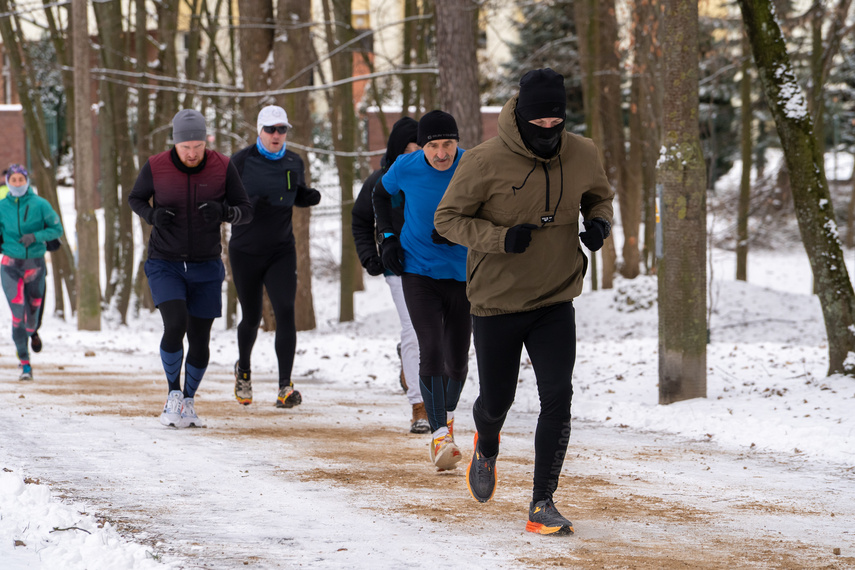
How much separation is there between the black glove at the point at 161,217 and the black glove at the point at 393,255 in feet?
5.73

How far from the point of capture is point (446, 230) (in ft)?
16.3

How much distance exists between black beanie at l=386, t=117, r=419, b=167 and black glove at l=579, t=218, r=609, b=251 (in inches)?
117

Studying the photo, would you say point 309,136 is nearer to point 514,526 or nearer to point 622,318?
point 622,318

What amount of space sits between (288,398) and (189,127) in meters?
2.55

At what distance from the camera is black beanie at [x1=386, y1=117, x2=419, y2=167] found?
759cm

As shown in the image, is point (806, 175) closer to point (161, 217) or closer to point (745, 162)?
point (161, 217)

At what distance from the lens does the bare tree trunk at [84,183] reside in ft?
60.7

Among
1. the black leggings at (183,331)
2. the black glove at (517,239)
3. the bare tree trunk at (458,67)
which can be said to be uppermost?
the bare tree trunk at (458,67)

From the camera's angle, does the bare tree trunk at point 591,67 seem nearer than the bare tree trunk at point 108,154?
Yes

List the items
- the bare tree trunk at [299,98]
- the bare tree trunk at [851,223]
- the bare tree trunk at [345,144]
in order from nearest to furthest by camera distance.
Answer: the bare tree trunk at [299,98]
the bare tree trunk at [345,144]
the bare tree trunk at [851,223]

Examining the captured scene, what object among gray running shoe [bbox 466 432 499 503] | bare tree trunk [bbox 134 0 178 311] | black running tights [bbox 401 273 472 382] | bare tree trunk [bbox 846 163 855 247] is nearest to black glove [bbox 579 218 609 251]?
gray running shoe [bbox 466 432 499 503]

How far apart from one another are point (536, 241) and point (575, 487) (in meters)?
1.73

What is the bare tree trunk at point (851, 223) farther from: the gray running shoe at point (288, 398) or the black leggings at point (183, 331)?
the black leggings at point (183, 331)

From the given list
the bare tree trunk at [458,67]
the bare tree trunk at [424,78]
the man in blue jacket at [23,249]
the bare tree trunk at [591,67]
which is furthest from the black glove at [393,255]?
the bare tree trunk at [424,78]
